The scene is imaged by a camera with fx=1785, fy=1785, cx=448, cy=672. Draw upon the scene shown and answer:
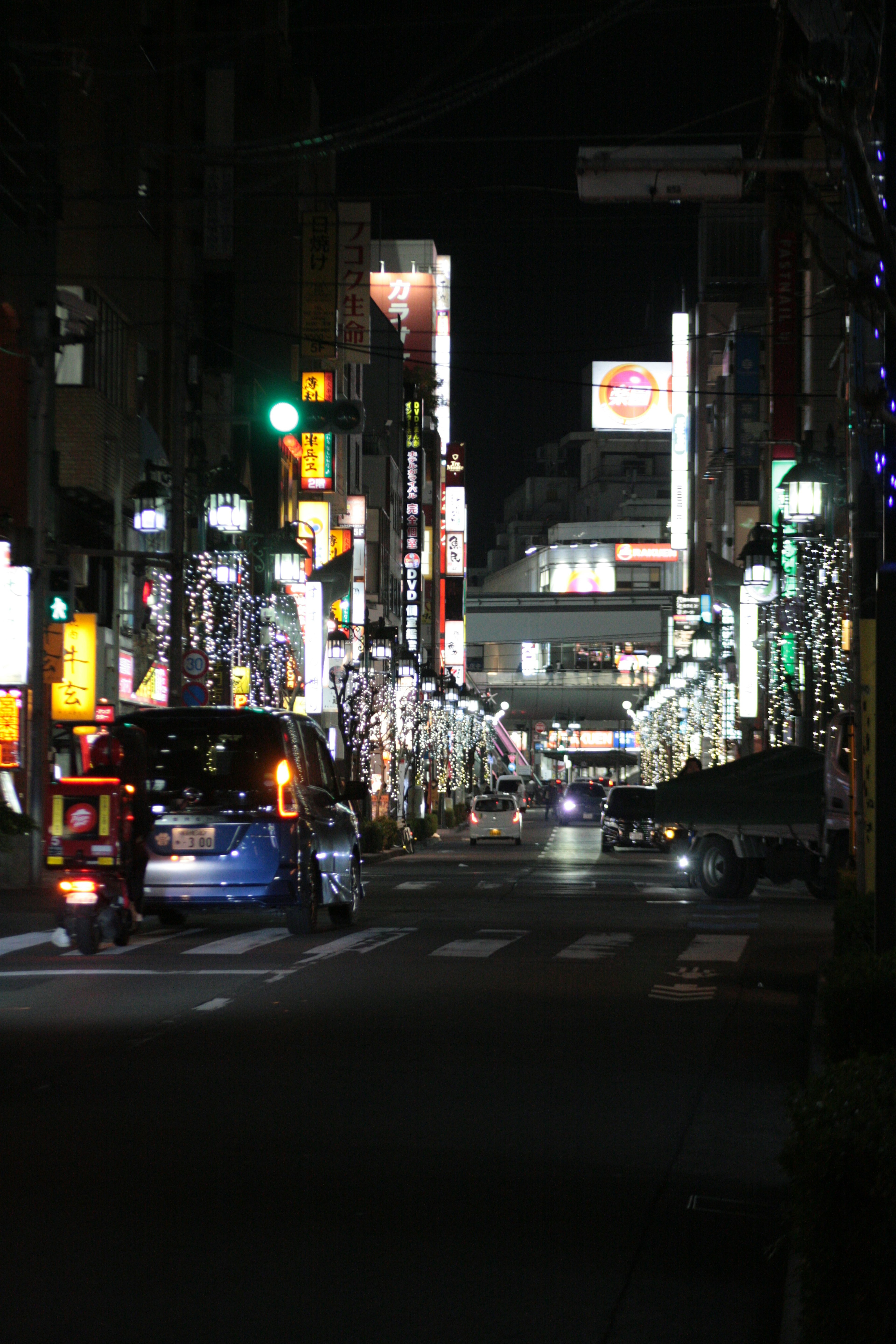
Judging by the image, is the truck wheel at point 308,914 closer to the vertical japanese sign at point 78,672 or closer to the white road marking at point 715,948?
the white road marking at point 715,948

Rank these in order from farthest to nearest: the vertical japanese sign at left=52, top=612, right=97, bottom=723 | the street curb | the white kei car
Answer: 1. the white kei car
2. the vertical japanese sign at left=52, top=612, right=97, bottom=723
3. the street curb

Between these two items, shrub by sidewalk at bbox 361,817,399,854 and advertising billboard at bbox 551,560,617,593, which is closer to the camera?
shrub by sidewalk at bbox 361,817,399,854

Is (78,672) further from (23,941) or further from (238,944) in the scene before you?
(238,944)

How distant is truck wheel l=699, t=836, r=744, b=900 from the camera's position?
28516mm

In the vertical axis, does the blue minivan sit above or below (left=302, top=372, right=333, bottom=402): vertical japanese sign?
below

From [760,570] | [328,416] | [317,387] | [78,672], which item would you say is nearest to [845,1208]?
[328,416]

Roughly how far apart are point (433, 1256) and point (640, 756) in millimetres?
124029

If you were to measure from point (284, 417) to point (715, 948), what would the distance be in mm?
17814

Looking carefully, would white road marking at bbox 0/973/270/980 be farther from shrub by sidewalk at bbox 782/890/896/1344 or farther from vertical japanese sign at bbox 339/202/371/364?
vertical japanese sign at bbox 339/202/371/364

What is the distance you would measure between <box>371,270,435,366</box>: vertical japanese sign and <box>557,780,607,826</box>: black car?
3496 cm

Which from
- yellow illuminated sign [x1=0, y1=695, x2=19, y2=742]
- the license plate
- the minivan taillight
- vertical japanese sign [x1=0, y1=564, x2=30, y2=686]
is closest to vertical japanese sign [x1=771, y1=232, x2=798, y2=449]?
vertical japanese sign [x1=0, y1=564, x2=30, y2=686]

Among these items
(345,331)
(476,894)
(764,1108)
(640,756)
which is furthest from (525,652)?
(764,1108)

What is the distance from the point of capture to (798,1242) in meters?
4.32

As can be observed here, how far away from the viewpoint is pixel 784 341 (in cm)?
5234
